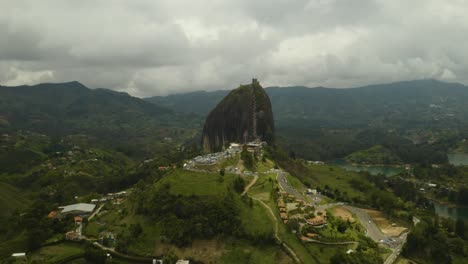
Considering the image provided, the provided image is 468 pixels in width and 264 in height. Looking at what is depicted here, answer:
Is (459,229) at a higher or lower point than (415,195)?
higher

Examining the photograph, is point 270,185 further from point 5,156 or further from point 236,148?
point 5,156

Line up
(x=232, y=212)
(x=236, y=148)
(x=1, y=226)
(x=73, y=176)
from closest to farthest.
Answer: (x=232, y=212)
(x=1, y=226)
(x=236, y=148)
(x=73, y=176)

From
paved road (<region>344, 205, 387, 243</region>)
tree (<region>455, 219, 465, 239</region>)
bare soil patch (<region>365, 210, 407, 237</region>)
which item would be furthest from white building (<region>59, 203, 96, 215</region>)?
tree (<region>455, 219, 465, 239</region>)

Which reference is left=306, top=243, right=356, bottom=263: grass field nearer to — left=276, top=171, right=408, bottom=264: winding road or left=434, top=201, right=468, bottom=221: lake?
left=276, top=171, right=408, bottom=264: winding road

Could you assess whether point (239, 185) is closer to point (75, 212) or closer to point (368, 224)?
point (368, 224)

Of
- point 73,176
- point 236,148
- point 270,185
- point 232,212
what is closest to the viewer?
point 232,212

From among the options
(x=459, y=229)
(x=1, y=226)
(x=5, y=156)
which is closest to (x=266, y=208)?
(x=459, y=229)

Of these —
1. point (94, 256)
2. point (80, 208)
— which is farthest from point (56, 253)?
point (80, 208)

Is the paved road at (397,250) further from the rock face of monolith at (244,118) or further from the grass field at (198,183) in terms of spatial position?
the rock face of monolith at (244,118)
